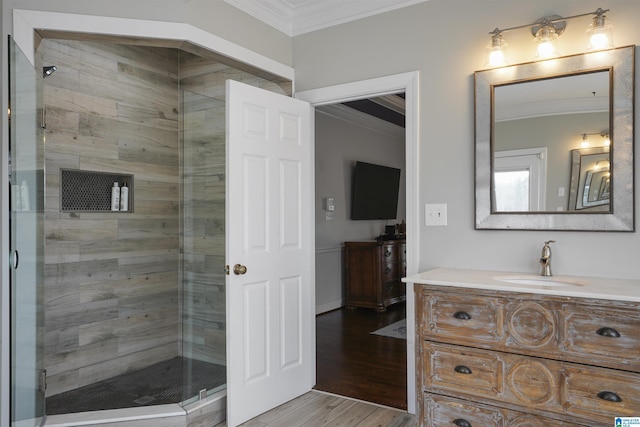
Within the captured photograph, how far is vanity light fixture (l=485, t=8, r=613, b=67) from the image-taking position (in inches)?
92.4

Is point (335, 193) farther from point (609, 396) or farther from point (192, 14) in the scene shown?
point (609, 396)

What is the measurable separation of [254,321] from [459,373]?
1235 mm

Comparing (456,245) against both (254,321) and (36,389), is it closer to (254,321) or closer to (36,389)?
(254,321)

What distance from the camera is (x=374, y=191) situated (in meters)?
6.93

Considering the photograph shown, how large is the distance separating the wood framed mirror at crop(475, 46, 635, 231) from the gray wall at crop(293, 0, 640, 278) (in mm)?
65

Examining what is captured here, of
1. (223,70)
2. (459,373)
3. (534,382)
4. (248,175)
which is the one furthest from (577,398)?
(223,70)

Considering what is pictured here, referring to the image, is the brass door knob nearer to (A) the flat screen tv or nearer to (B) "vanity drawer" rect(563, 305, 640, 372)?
(B) "vanity drawer" rect(563, 305, 640, 372)

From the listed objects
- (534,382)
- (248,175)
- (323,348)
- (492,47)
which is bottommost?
(323,348)

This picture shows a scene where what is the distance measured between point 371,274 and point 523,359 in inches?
158

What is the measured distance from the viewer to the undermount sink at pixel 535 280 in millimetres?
2336

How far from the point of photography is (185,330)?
3.13m

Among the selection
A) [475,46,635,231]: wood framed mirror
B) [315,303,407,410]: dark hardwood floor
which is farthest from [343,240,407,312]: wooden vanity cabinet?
[475,46,635,231]: wood framed mirror

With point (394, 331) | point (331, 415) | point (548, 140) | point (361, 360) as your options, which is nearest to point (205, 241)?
point (331, 415)

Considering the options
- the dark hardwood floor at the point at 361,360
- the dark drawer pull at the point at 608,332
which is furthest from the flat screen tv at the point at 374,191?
the dark drawer pull at the point at 608,332
